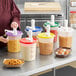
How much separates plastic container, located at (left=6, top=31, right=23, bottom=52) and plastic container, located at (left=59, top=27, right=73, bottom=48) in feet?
1.30

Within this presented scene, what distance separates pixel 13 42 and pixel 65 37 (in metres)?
0.50

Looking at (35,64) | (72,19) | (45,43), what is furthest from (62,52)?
(72,19)

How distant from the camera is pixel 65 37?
2.54 m

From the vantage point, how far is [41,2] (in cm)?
450

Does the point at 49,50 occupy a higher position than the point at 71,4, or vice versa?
the point at 71,4

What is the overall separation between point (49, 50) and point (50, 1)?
231cm

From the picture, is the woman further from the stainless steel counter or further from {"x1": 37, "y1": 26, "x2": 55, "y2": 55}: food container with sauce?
{"x1": 37, "y1": 26, "x2": 55, "y2": 55}: food container with sauce

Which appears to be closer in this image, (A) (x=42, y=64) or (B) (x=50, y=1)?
(A) (x=42, y=64)

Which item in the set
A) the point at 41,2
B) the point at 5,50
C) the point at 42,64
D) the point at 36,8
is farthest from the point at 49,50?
the point at 41,2

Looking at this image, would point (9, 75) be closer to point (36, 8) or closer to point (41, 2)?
point (36, 8)

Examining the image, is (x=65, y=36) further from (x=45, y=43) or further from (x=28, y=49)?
(x=28, y=49)

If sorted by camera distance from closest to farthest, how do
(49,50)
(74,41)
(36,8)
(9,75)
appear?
(9,75) → (49,50) → (74,41) → (36,8)

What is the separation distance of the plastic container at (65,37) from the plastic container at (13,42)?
395mm

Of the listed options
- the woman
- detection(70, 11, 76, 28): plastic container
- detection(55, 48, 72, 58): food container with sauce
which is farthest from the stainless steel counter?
detection(70, 11, 76, 28): plastic container
